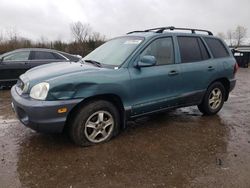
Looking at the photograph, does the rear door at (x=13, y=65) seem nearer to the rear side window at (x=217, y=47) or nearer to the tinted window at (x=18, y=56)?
the tinted window at (x=18, y=56)

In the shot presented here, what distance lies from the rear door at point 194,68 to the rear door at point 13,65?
593 cm

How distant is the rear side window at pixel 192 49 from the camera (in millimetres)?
5098

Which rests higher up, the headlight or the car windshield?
the car windshield

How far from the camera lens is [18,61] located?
9.04m

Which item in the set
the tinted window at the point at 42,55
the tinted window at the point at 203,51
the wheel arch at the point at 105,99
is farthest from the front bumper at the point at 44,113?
the tinted window at the point at 42,55

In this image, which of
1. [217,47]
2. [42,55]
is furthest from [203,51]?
[42,55]

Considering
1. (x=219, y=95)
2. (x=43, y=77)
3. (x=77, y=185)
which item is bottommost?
(x=77, y=185)

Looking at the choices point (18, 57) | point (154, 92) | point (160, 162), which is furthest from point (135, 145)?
point (18, 57)

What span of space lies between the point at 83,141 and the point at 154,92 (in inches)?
56.7

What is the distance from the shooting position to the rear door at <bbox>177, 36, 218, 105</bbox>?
16.6ft

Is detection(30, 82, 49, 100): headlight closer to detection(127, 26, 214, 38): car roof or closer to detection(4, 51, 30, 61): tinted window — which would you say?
detection(127, 26, 214, 38): car roof

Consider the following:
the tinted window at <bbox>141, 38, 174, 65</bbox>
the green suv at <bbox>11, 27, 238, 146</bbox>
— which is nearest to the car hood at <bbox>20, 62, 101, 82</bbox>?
the green suv at <bbox>11, 27, 238, 146</bbox>

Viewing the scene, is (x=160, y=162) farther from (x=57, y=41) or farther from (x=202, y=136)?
(x=57, y=41)

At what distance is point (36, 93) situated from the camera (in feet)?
12.2
